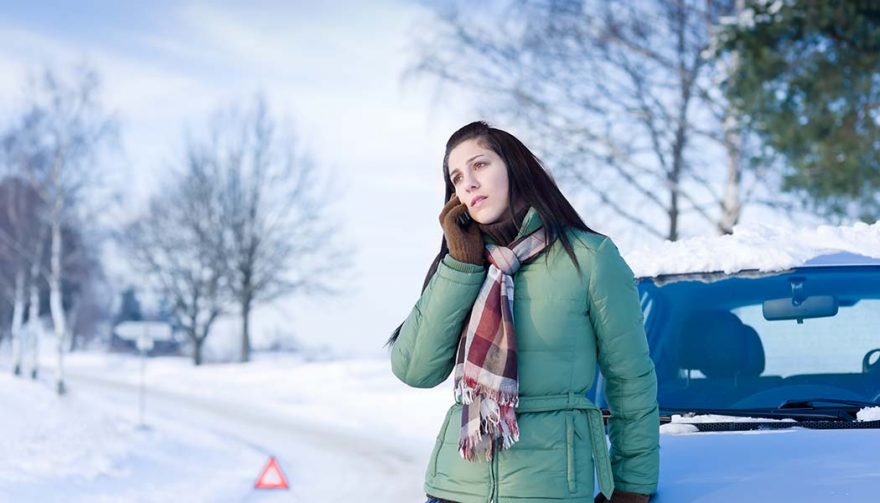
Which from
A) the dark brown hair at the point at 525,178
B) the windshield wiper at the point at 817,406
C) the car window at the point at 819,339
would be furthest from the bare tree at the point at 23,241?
the dark brown hair at the point at 525,178

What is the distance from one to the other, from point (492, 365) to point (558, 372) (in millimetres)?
167

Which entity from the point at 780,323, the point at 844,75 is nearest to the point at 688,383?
the point at 780,323

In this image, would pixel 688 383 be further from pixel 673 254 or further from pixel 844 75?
pixel 844 75

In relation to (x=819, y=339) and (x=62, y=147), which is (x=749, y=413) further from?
(x=62, y=147)

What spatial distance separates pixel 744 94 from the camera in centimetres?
1498

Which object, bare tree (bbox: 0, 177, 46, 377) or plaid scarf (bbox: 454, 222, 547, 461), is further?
bare tree (bbox: 0, 177, 46, 377)

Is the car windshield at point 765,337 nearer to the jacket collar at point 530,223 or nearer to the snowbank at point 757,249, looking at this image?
the snowbank at point 757,249

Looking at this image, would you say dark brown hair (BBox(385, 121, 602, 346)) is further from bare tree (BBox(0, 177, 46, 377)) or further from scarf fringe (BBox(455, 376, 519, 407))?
bare tree (BBox(0, 177, 46, 377))

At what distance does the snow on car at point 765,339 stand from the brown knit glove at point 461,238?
2.84ft

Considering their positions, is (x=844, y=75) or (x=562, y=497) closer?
(x=562, y=497)

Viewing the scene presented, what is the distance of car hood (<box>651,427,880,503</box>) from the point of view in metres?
2.49

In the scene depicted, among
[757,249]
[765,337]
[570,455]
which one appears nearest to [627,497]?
[570,455]

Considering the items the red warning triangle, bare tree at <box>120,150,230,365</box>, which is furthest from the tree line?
the red warning triangle

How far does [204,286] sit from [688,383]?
38074mm
